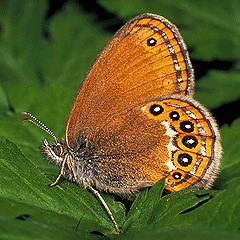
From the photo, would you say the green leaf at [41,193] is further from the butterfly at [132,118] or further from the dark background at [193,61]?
the dark background at [193,61]

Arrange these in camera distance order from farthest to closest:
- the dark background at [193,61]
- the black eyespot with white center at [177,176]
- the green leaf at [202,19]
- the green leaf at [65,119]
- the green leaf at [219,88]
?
the green leaf at [202,19], the green leaf at [219,88], the dark background at [193,61], the black eyespot with white center at [177,176], the green leaf at [65,119]

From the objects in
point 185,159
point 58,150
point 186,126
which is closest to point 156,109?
point 186,126

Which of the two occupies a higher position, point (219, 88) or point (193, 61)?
point (193, 61)

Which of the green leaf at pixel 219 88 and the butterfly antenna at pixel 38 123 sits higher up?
the green leaf at pixel 219 88

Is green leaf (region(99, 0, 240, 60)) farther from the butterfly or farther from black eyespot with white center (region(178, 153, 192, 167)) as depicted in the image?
black eyespot with white center (region(178, 153, 192, 167))

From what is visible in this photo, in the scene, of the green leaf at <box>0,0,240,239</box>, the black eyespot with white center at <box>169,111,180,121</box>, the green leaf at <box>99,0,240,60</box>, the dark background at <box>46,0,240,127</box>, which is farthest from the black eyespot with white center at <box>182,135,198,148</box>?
the green leaf at <box>99,0,240,60</box>

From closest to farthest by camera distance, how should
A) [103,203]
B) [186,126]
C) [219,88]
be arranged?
[103,203], [186,126], [219,88]

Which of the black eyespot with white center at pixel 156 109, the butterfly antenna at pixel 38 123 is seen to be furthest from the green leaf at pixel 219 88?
the butterfly antenna at pixel 38 123

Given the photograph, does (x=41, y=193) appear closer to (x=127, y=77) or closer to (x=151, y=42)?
(x=127, y=77)

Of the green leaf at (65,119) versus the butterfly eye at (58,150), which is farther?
the butterfly eye at (58,150)
